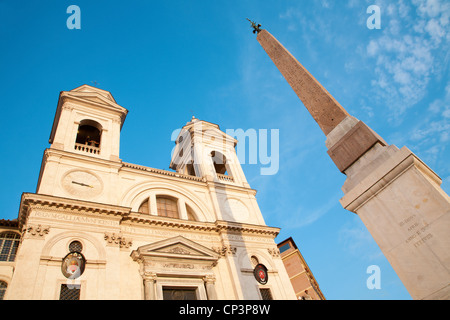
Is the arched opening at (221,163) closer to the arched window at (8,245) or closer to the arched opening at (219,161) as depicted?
the arched opening at (219,161)

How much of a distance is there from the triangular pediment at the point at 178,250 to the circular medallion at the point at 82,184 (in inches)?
162

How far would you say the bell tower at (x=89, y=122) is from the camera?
1707 centimetres

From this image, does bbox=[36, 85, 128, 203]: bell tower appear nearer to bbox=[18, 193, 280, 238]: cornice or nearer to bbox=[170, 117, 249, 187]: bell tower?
bbox=[18, 193, 280, 238]: cornice

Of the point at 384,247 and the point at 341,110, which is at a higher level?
the point at 341,110

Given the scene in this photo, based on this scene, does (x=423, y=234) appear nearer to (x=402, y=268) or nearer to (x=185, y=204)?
(x=402, y=268)

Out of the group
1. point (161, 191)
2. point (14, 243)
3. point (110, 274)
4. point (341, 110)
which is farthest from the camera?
point (161, 191)

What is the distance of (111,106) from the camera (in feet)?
66.0

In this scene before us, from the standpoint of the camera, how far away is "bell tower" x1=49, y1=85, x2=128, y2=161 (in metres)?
17.1

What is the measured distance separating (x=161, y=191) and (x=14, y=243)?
754cm

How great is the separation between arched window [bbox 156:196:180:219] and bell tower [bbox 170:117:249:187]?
3.60 m

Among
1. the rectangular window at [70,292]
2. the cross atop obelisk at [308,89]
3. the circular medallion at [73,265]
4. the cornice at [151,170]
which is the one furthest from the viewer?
the cornice at [151,170]

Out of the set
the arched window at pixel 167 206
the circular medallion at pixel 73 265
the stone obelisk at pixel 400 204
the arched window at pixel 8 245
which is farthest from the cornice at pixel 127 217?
the stone obelisk at pixel 400 204

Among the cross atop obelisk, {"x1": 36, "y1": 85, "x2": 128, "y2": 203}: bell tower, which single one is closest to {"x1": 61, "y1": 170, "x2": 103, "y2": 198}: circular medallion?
{"x1": 36, "y1": 85, "x2": 128, "y2": 203}: bell tower
